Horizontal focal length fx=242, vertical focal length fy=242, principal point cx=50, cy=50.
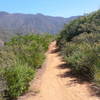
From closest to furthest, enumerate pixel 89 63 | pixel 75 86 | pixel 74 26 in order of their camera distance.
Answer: pixel 75 86
pixel 89 63
pixel 74 26

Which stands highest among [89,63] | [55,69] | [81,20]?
[81,20]

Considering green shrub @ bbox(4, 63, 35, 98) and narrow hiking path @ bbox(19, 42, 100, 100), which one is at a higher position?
green shrub @ bbox(4, 63, 35, 98)

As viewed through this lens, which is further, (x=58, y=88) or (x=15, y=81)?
(x=58, y=88)

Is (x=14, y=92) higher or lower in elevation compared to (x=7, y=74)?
lower

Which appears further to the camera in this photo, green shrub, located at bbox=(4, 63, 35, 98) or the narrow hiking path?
green shrub, located at bbox=(4, 63, 35, 98)

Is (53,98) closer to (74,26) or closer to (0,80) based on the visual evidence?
(0,80)

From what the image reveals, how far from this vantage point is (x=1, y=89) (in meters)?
8.59

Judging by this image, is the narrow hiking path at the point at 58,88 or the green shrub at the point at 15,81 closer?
the narrow hiking path at the point at 58,88

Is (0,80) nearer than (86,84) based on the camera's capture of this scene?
Yes

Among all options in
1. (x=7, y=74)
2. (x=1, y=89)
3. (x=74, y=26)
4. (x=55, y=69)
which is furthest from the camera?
(x=74, y=26)

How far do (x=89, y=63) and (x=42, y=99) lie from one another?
326cm

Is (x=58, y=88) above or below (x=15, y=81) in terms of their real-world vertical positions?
below

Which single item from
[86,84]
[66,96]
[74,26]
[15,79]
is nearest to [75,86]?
[86,84]

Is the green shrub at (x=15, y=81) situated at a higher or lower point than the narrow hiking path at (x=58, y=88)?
higher
